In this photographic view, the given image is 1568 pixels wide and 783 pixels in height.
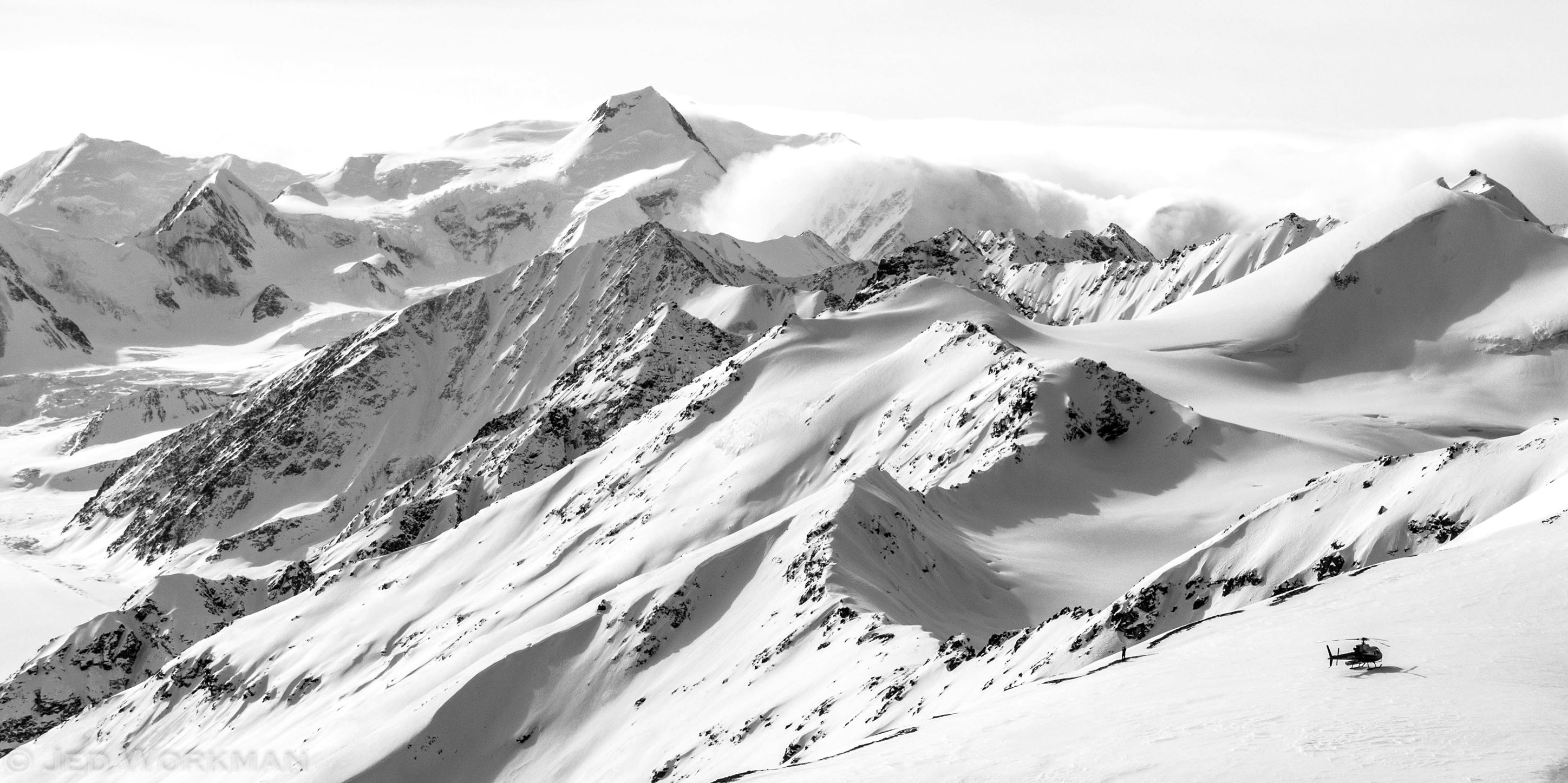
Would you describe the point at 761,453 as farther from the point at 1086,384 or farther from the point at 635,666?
the point at 635,666

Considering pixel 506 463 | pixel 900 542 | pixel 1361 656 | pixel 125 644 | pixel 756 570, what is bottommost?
pixel 125 644

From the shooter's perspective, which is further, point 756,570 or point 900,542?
point 756,570

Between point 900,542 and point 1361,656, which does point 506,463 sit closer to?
point 900,542

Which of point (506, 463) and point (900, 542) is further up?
point (900, 542)

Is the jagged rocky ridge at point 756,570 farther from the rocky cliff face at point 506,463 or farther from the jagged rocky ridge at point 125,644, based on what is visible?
the rocky cliff face at point 506,463

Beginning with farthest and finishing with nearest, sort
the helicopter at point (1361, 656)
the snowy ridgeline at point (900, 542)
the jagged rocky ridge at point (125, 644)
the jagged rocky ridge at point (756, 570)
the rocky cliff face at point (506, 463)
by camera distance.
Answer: the rocky cliff face at point (506, 463) → the jagged rocky ridge at point (125, 644) → the jagged rocky ridge at point (756, 570) → the snowy ridgeline at point (900, 542) → the helicopter at point (1361, 656)

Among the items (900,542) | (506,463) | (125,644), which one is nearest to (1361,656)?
(900,542)

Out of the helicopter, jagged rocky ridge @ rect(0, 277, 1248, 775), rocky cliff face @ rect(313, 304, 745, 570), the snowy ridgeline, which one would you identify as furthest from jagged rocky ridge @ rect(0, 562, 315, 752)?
the helicopter

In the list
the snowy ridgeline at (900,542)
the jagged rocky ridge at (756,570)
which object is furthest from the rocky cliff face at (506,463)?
the jagged rocky ridge at (756,570)

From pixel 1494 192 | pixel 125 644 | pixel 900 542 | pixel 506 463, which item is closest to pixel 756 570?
pixel 900 542

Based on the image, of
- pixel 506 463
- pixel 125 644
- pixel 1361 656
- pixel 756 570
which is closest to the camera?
pixel 1361 656

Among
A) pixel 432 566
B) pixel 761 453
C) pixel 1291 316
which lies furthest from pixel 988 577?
pixel 1291 316

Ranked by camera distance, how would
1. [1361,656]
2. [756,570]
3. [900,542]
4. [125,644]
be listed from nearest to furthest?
[1361,656], [900,542], [756,570], [125,644]

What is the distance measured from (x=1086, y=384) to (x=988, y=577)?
89.4 ft
